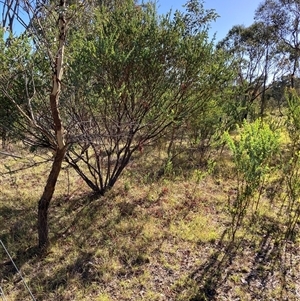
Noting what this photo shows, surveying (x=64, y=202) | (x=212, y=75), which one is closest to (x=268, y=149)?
Result: (x=212, y=75)

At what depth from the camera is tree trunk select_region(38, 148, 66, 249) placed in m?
3.15

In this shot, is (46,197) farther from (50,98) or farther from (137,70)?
(137,70)

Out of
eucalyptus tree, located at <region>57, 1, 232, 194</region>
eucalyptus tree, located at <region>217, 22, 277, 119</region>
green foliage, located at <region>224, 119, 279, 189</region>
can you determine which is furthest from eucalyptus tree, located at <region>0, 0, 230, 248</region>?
A: eucalyptus tree, located at <region>217, 22, 277, 119</region>

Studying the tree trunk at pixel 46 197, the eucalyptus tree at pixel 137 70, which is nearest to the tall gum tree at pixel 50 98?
the tree trunk at pixel 46 197

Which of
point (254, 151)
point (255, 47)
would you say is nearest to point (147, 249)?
point (254, 151)

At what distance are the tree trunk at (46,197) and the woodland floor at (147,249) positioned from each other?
0.54 feet

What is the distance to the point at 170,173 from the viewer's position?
226 inches

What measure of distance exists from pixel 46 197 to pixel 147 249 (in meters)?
1.31

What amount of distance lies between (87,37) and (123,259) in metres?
2.88

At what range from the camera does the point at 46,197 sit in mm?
3314

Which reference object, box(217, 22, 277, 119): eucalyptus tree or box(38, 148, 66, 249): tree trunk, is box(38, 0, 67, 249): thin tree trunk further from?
box(217, 22, 277, 119): eucalyptus tree

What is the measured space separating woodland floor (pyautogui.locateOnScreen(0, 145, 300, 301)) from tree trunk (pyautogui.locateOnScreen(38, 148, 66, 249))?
17 centimetres

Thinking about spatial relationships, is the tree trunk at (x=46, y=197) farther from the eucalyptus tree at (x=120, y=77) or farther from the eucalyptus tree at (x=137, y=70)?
the eucalyptus tree at (x=137, y=70)

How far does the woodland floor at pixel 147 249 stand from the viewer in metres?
2.95
